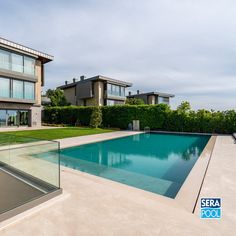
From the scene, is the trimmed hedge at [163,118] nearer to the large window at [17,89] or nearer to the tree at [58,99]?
the tree at [58,99]

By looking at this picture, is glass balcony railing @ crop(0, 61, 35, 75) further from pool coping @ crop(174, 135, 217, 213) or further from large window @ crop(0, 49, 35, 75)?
pool coping @ crop(174, 135, 217, 213)

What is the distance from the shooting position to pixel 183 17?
9289 millimetres

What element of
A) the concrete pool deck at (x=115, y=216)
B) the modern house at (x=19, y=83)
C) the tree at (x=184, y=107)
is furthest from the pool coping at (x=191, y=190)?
the modern house at (x=19, y=83)

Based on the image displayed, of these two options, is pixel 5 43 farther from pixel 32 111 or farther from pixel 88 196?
pixel 88 196

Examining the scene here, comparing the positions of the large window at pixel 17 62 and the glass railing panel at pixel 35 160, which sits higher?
the large window at pixel 17 62

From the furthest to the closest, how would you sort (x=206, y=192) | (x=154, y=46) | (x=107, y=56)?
(x=107, y=56) → (x=154, y=46) → (x=206, y=192)

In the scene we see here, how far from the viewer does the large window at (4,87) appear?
1986 cm

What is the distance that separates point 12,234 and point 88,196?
1761 millimetres

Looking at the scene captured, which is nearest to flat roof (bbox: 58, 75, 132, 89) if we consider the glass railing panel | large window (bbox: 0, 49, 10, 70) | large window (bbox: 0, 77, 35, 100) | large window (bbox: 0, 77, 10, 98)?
large window (bbox: 0, 77, 35, 100)

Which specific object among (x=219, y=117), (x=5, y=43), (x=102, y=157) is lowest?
(x=102, y=157)

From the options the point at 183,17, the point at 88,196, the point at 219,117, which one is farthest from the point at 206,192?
the point at 219,117

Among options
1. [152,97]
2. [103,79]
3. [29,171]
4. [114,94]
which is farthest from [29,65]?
[152,97]

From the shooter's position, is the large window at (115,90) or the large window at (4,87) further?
the large window at (115,90)

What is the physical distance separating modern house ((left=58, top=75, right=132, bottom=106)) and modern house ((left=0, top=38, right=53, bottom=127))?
31.4 ft
